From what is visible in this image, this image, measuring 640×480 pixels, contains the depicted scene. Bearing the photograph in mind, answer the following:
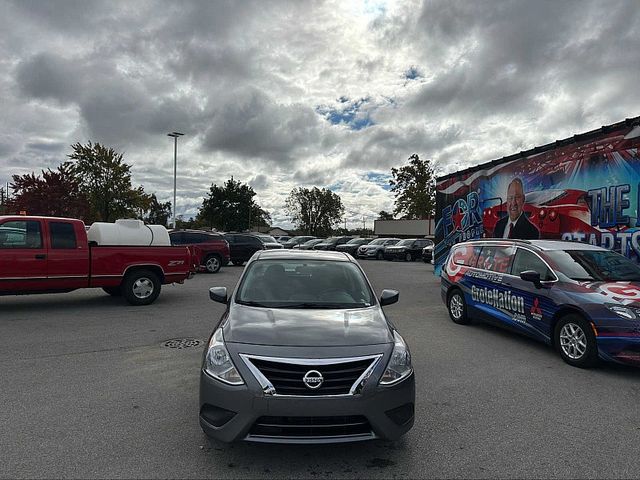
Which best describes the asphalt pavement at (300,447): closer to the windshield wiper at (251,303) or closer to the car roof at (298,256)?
the windshield wiper at (251,303)

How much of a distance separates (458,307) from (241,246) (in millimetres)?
15175

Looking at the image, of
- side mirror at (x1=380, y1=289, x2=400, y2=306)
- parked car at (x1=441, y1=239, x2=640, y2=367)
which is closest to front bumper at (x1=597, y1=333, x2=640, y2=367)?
parked car at (x1=441, y1=239, x2=640, y2=367)

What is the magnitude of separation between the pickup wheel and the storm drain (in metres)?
3.53

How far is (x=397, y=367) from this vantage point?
3375mm

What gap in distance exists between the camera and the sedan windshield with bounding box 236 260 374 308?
4.40 meters

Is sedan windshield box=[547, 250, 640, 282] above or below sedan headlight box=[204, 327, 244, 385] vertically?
above

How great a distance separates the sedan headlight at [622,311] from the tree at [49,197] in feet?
106

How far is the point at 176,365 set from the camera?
562 centimetres

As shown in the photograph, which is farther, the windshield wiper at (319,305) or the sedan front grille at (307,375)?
the windshield wiper at (319,305)

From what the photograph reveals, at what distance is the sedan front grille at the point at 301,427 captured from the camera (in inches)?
120

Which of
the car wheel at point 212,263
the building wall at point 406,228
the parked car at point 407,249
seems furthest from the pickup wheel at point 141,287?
the building wall at point 406,228

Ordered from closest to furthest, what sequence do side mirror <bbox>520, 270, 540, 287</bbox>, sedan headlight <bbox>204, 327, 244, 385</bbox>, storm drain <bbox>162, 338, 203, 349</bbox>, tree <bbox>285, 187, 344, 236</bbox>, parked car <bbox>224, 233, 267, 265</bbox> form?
sedan headlight <bbox>204, 327, 244, 385</bbox>, side mirror <bbox>520, 270, 540, 287</bbox>, storm drain <bbox>162, 338, 203, 349</bbox>, parked car <bbox>224, 233, 267, 265</bbox>, tree <bbox>285, 187, 344, 236</bbox>

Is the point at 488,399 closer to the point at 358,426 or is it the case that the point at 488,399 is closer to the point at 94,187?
the point at 358,426

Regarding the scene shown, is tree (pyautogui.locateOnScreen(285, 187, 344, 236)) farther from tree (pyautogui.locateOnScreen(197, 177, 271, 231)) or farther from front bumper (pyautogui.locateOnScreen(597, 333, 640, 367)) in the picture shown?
front bumper (pyautogui.locateOnScreen(597, 333, 640, 367))
